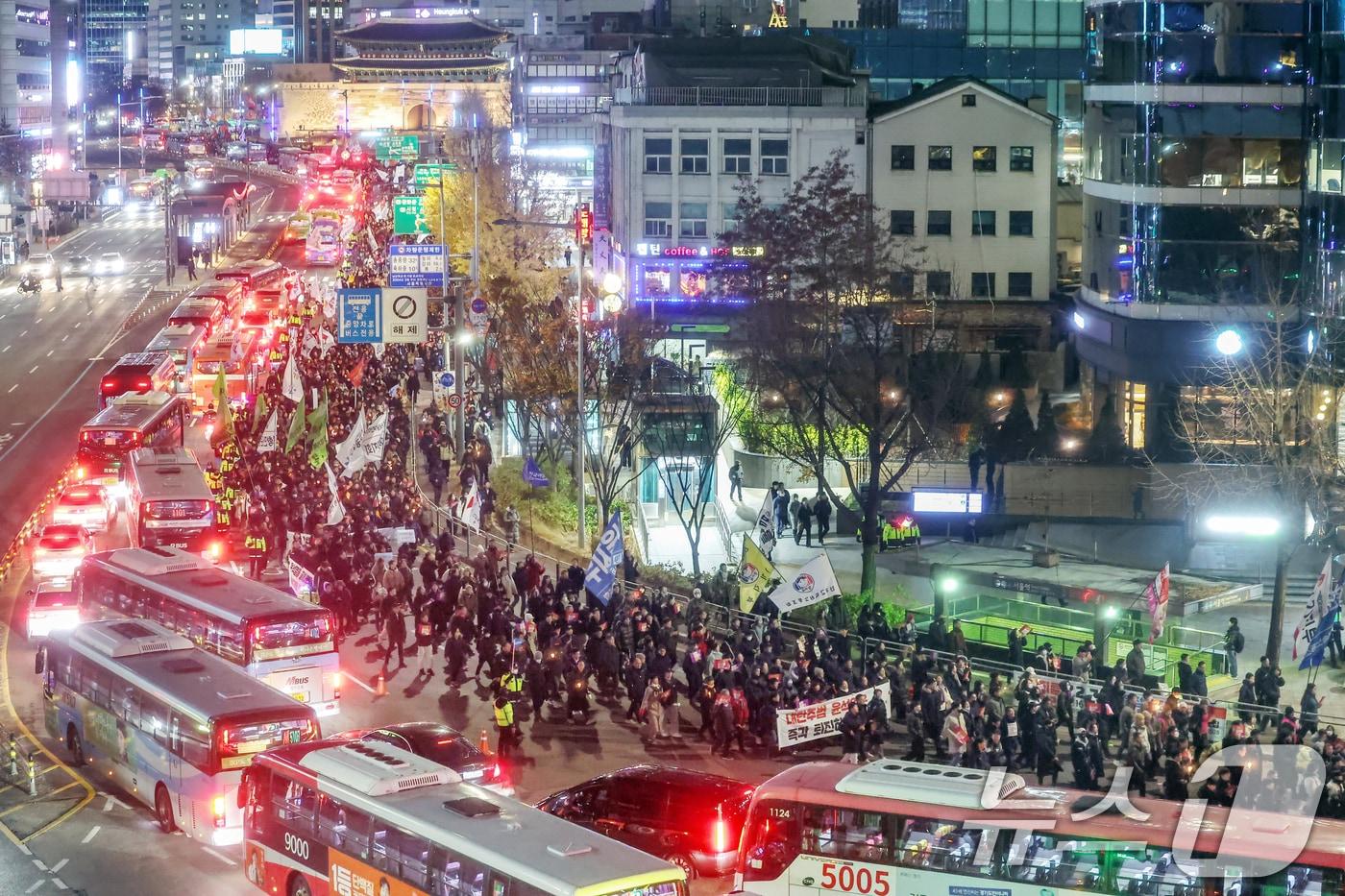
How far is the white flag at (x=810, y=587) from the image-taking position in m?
29.0

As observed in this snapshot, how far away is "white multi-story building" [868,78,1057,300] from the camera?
6397cm

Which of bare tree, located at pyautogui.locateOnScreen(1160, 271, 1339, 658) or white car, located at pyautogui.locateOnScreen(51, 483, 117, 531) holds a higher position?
bare tree, located at pyautogui.locateOnScreen(1160, 271, 1339, 658)

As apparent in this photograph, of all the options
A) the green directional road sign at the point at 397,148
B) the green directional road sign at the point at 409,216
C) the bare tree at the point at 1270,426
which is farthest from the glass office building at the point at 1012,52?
the green directional road sign at the point at 397,148

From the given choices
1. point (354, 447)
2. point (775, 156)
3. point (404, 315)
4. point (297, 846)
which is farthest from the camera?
point (775, 156)

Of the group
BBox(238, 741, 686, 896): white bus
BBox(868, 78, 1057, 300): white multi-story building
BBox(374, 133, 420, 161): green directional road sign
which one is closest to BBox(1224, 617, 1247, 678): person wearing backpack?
BBox(238, 741, 686, 896): white bus

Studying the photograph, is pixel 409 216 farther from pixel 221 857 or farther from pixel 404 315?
pixel 221 857

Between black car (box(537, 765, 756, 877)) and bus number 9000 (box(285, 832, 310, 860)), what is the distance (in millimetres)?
2903

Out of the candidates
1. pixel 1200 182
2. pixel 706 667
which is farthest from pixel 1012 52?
pixel 706 667

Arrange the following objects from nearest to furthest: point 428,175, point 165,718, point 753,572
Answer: point 165,718 < point 753,572 < point 428,175

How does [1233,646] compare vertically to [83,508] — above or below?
below

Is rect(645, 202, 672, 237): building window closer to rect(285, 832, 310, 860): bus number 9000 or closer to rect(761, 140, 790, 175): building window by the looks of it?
rect(761, 140, 790, 175): building window

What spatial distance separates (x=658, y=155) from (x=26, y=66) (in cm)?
9236

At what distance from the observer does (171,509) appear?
126 ft

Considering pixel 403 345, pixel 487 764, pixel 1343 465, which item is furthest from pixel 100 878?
pixel 403 345
